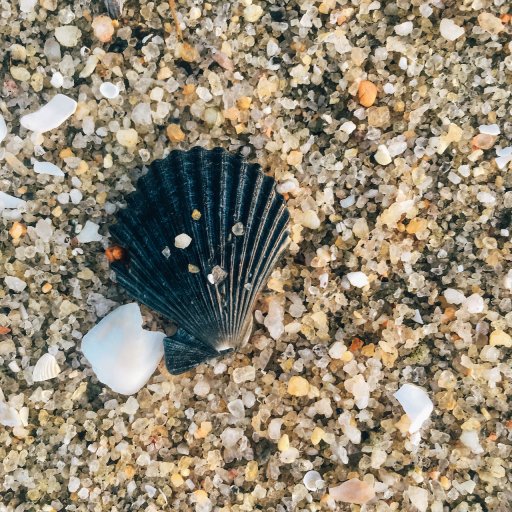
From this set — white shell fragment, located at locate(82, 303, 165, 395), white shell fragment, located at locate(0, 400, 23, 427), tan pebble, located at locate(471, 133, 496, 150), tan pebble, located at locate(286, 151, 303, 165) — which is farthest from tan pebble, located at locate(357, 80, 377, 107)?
white shell fragment, located at locate(0, 400, 23, 427)

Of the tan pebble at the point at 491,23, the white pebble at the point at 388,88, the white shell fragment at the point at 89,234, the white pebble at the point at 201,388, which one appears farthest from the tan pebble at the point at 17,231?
the tan pebble at the point at 491,23

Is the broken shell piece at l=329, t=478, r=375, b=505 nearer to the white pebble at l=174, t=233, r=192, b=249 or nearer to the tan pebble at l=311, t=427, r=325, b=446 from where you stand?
the tan pebble at l=311, t=427, r=325, b=446

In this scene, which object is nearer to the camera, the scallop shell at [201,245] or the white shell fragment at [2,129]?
the scallop shell at [201,245]

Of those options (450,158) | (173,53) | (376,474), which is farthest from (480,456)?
(173,53)

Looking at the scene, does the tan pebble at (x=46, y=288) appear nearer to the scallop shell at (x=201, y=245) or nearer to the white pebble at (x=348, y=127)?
the scallop shell at (x=201, y=245)

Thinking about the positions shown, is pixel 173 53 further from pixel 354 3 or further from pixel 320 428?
pixel 320 428

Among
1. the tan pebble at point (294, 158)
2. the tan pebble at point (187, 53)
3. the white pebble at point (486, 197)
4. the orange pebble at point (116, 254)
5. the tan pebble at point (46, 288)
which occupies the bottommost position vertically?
the tan pebble at point (46, 288)

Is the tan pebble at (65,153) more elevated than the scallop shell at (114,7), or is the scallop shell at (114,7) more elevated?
the scallop shell at (114,7)
